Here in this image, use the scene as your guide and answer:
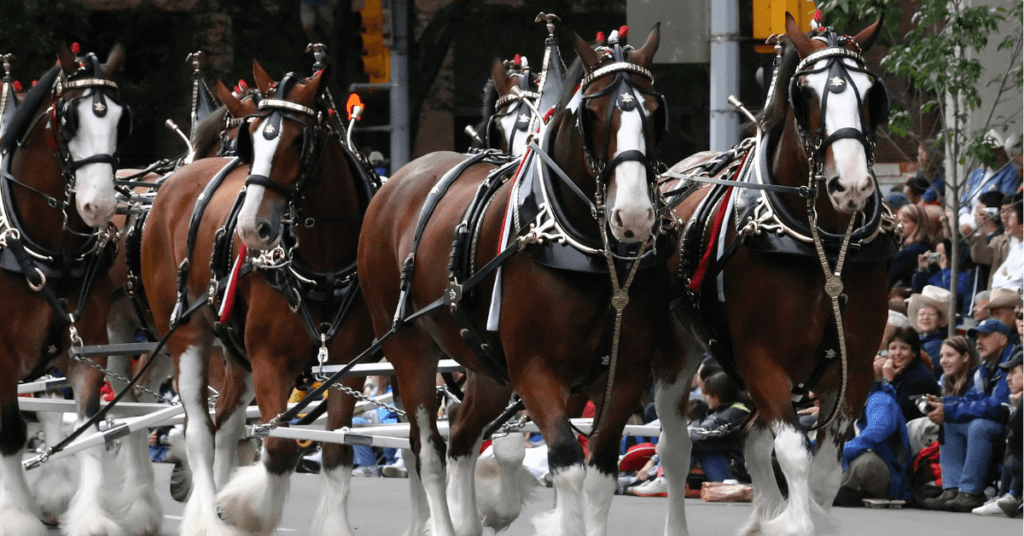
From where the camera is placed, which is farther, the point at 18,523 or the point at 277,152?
the point at 18,523

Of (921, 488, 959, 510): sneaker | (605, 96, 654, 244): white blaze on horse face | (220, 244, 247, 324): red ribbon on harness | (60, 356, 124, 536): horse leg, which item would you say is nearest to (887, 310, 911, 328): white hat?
(921, 488, 959, 510): sneaker

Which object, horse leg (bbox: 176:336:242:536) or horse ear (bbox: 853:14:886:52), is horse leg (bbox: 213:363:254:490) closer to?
horse leg (bbox: 176:336:242:536)

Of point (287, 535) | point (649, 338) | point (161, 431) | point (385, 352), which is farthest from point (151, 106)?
point (649, 338)

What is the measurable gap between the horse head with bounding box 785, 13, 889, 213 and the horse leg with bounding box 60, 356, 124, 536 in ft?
14.1

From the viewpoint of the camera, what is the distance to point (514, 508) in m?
7.80

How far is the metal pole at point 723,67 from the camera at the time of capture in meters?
10.1

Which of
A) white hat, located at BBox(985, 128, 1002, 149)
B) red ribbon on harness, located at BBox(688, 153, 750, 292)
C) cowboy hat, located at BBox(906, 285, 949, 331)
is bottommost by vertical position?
cowboy hat, located at BBox(906, 285, 949, 331)

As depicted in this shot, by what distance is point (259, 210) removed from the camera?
7016mm

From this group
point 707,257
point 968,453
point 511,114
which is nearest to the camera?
point 707,257

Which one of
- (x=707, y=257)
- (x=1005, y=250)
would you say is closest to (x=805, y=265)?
Result: (x=707, y=257)

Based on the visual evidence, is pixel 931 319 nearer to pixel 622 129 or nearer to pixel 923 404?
pixel 923 404

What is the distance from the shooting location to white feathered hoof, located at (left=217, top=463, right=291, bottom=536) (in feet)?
24.0

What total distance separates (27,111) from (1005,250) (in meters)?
7.49

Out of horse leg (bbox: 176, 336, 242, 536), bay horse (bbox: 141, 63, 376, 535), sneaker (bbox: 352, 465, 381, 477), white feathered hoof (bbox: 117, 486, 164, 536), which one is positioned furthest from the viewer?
sneaker (bbox: 352, 465, 381, 477)
